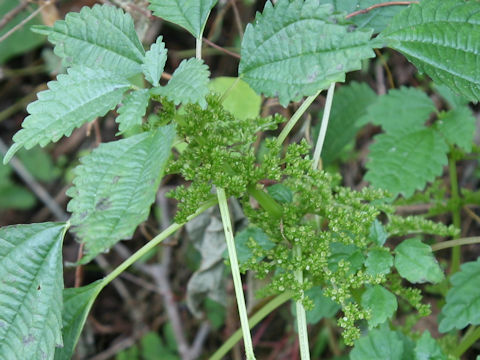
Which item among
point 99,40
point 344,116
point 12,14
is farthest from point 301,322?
point 12,14

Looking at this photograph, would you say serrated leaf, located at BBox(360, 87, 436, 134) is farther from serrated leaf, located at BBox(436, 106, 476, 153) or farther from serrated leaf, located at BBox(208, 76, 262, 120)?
serrated leaf, located at BBox(208, 76, 262, 120)

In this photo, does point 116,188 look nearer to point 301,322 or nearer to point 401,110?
point 301,322

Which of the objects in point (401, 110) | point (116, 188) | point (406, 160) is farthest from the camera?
point (401, 110)

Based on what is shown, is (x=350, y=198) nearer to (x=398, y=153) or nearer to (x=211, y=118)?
(x=211, y=118)

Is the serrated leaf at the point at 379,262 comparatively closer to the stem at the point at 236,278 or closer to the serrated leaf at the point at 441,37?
the stem at the point at 236,278

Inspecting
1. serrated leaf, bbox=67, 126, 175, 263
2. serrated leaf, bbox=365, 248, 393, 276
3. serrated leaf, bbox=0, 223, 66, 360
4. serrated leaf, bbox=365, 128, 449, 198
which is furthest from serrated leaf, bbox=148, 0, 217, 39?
serrated leaf, bbox=365, 128, 449, 198
